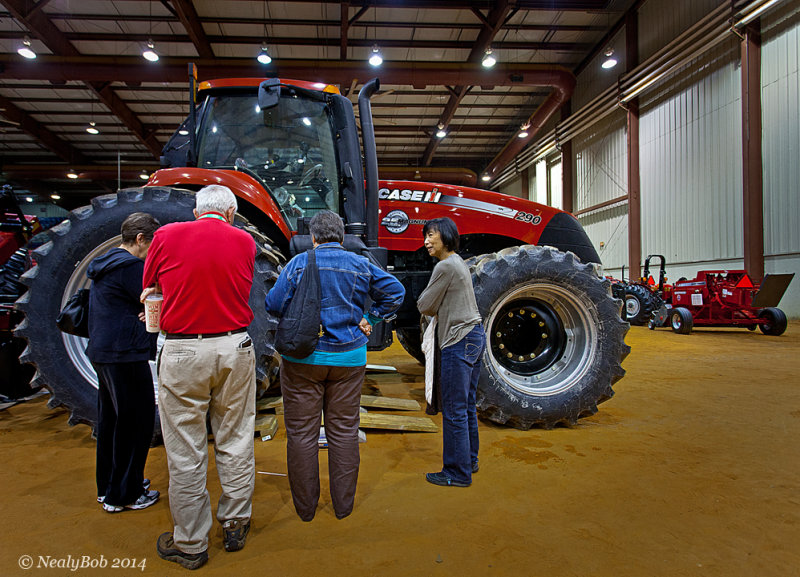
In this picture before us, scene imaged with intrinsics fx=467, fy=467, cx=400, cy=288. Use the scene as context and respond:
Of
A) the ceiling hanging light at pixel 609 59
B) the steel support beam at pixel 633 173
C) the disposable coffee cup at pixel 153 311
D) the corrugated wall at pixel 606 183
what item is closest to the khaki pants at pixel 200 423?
the disposable coffee cup at pixel 153 311

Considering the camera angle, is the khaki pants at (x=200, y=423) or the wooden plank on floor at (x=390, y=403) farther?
the wooden plank on floor at (x=390, y=403)

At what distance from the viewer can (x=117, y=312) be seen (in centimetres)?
245

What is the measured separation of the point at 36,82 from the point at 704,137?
2010 cm

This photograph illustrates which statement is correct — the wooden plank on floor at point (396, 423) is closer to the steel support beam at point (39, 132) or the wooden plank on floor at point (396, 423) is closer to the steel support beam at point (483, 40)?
the steel support beam at point (483, 40)

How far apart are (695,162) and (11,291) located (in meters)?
14.5

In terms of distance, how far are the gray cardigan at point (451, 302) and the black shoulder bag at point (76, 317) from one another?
6.23ft

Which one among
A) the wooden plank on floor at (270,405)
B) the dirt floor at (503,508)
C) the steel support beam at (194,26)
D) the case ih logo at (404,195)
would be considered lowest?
the dirt floor at (503,508)

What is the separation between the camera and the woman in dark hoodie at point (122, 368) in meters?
2.42

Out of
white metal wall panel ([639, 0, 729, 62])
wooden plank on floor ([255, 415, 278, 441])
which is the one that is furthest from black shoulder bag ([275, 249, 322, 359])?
white metal wall panel ([639, 0, 729, 62])

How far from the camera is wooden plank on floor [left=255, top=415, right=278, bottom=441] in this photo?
Answer: 11.3ft

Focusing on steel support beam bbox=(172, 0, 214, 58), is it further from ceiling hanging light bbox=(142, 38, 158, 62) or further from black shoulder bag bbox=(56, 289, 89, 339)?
black shoulder bag bbox=(56, 289, 89, 339)

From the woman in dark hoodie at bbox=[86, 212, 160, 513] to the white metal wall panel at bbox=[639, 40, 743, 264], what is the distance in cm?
1314

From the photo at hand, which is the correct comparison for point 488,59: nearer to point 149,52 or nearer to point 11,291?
point 149,52

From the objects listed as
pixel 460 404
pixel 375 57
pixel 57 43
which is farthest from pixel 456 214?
pixel 57 43
